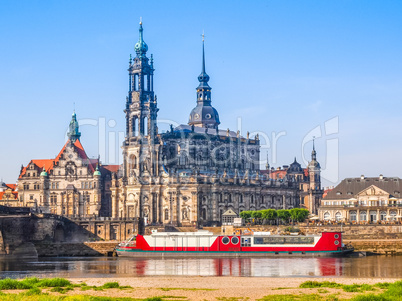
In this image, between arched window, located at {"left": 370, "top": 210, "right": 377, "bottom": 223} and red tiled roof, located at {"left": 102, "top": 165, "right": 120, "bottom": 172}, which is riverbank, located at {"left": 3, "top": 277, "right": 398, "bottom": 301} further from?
red tiled roof, located at {"left": 102, "top": 165, "right": 120, "bottom": 172}

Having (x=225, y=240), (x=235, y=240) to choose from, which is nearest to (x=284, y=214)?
(x=235, y=240)

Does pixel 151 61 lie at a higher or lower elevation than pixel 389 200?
higher

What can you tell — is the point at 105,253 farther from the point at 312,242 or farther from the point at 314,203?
the point at 314,203

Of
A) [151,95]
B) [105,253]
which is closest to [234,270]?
[105,253]

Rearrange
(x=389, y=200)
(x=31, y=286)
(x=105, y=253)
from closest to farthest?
(x=31, y=286) < (x=105, y=253) < (x=389, y=200)

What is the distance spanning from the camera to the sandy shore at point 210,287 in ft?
186

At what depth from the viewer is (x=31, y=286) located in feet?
195

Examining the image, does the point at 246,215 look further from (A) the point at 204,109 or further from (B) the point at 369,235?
(B) the point at 369,235

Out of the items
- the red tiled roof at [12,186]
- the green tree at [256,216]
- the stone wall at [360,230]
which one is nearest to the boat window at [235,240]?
the stone wall at [360,230]

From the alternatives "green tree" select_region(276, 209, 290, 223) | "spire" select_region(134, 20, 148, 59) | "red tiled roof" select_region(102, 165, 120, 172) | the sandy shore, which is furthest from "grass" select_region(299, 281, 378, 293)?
"red tiled roof" select_region(102, 165, 120, 172)

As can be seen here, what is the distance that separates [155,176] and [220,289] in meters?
101

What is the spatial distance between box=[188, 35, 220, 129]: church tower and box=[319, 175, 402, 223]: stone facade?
35.5 m

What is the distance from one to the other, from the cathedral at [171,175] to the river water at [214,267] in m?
51.0

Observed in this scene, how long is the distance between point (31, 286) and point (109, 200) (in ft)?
361
